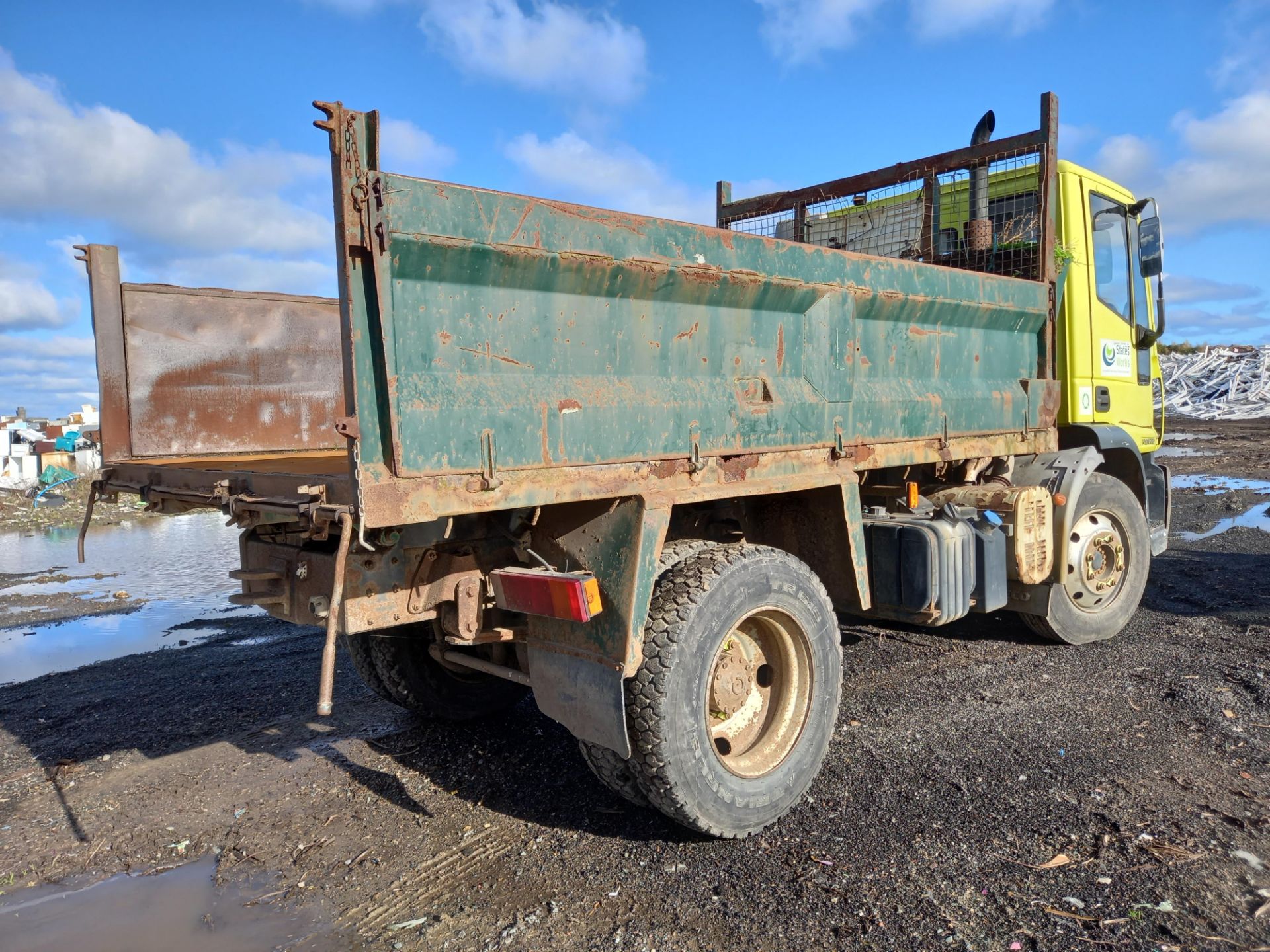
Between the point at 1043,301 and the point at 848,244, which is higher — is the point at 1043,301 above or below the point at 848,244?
below

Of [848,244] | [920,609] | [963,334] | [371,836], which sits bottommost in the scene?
[371,836]

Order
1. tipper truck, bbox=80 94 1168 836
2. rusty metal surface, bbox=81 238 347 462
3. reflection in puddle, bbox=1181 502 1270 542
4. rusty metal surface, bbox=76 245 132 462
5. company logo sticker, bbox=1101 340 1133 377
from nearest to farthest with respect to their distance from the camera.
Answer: tipper truck, bbox=80 94 1168 836
rusty metal surface, bbox=76 245 132 462
rusty metal surface, bbox=81 238 347 462
company logo sticker, bbox=1101 340 1133 377
reflection in puddle, bbox=1181 502 1270 542

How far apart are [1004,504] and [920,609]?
3.42ft

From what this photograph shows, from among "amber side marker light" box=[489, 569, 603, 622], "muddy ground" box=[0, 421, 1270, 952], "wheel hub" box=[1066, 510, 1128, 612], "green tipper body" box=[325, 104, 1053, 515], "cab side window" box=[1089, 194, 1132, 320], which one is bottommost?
"muddy ground" box=[0, 421, 1270, 952]

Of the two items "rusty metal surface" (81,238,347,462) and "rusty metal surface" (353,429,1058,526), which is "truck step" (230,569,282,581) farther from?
"rusty metal surface" (81,238,347,462)

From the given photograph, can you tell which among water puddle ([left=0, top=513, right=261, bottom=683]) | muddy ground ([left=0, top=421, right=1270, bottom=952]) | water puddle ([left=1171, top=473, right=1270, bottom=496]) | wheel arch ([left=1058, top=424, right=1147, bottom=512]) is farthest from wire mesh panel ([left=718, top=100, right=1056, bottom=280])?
water puddle ([left=1171, top=473, right=1270, bottom=496])

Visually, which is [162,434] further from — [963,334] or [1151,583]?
[1151,583]

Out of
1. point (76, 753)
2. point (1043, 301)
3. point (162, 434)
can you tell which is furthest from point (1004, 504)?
point (76, 753)

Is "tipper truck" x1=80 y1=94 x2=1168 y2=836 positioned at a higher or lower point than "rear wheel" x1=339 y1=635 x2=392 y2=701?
higher

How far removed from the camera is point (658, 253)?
2926mm

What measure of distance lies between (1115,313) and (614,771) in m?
4.54

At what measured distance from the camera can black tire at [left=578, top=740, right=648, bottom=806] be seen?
3.01 meters

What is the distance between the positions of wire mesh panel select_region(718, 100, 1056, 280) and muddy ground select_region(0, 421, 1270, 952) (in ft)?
8.13

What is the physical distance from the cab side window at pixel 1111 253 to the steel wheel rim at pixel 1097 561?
1.40 m
